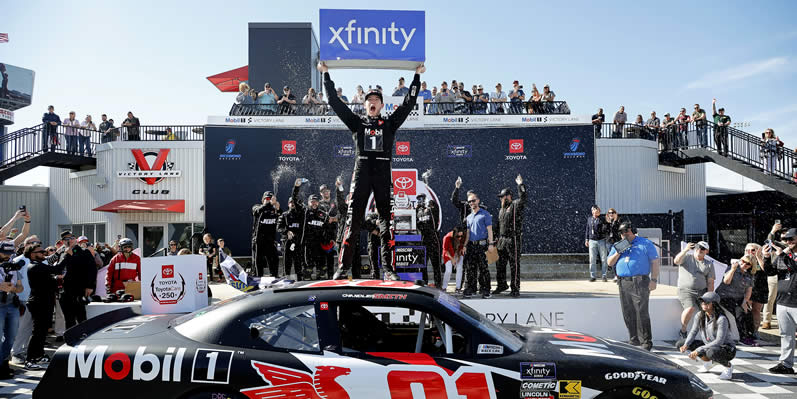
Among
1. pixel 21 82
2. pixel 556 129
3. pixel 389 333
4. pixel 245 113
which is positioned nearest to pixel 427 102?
pixel 556 129

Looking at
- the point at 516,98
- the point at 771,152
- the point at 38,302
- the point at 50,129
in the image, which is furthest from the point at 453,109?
the point at 50,129

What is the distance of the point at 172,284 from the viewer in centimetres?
666

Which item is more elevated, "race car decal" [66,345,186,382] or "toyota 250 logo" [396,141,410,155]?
"toyota 250 logo" [396,141,410,155]

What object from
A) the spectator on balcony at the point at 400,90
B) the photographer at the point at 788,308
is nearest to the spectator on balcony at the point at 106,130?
the spectator on balcony at the point at 400,90

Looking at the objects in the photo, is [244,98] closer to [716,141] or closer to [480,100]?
[480,100]

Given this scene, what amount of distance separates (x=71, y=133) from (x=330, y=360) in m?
17.4

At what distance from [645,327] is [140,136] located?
15.6 m

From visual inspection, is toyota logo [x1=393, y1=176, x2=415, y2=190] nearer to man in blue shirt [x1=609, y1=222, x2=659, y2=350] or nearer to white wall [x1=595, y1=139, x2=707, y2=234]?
white wall [x1=595, y1=139, x2=707, y2=234]

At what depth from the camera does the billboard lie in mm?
25391

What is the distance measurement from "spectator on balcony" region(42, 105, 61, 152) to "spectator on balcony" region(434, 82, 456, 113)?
40.2 ft

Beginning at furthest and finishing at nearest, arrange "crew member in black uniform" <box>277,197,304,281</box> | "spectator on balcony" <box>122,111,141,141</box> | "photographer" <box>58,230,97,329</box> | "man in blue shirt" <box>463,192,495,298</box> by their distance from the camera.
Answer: "spectator on balcony" <box>122,111,141,141</box>
"crew member in black uniform" <box>277,197,304,281</box>
"man in blue shirt" <box>463,192,495,298</box>
"photographer" <box>58,230,97,329</box>

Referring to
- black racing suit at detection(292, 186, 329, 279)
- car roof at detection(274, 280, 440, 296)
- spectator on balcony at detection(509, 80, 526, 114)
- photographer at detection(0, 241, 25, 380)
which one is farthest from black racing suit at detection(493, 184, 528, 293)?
spectator on balcony at detection(509, 80, 526, 114)

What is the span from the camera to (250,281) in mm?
6430

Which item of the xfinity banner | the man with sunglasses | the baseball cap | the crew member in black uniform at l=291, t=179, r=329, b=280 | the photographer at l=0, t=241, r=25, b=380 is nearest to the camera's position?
the photographer at l=0, t=241, r=25, b=380
